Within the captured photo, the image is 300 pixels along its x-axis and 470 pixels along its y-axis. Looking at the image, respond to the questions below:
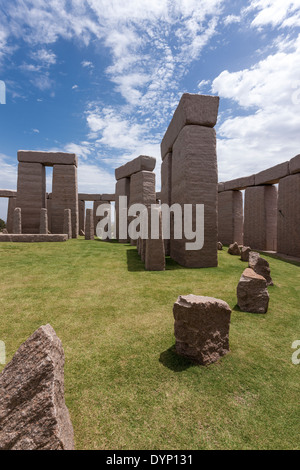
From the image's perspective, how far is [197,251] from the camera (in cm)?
652

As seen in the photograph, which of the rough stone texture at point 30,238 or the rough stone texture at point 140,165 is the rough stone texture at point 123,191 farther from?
the rough stone texture at point 30,238

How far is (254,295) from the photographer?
138 inches

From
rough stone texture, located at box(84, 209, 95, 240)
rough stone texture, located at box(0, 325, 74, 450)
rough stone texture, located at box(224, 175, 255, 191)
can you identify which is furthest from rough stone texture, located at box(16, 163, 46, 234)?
rough stone texture, located at box(0, 325, 74, 450)

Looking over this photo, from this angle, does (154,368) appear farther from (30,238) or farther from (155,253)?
(30,238)

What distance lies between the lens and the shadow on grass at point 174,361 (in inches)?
86.4

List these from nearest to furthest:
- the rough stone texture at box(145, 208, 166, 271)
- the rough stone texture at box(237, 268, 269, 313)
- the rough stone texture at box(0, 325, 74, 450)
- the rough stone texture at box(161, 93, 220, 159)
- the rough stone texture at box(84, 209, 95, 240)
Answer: the rough stone texture at box(0, 325, 74, 450) → the rough stone texture at box(237, 268, 269, 313) → the rough stone texture at box(145, 208, 166, 271) → the rough stone texture at box(161, 93, 220, 159) → the rough stone texture at box(84, 209, 95, 240)

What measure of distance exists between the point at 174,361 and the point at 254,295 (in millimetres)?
1882

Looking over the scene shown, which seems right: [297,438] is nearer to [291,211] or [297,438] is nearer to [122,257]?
[122,257]

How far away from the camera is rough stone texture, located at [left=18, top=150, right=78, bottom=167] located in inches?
461

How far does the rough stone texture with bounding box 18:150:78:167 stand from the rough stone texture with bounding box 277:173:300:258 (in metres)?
10.5

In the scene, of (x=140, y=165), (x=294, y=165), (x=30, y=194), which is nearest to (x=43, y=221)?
(x=30, y=194)

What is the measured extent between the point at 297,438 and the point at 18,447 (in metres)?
1.77

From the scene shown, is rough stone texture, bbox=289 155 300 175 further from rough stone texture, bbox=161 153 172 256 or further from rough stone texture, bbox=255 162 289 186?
rough stone texture, bbox=161 153 172 256

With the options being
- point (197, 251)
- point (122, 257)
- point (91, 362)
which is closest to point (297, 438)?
point (91, 362)
